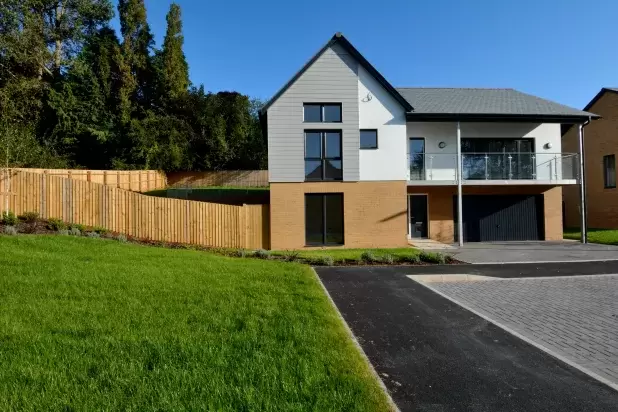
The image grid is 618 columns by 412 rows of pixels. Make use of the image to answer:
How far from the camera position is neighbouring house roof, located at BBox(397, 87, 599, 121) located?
16.9m

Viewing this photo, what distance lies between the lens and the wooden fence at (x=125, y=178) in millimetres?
23859

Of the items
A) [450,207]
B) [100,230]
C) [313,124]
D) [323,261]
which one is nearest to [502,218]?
[450,207]

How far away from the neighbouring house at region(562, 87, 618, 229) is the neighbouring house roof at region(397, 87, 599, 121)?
431cm

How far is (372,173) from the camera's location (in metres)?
16.5

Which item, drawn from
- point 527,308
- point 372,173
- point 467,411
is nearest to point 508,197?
point 372,173

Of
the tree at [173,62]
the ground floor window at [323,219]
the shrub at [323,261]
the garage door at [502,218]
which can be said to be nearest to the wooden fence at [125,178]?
the tree at [173,62]

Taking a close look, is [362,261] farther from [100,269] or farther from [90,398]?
[90,398]

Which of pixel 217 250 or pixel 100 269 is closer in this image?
pixel 100 269

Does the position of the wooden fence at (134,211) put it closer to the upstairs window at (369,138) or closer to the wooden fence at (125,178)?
the upstairs window at (369,138)

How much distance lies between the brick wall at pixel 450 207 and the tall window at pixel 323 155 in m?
4.29

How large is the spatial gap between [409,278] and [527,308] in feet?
10.3

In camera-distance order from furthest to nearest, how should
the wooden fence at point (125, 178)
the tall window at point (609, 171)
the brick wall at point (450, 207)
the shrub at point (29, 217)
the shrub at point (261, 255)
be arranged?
the wooden fence at point (125, 178)
the tall window at point (609, 171)
the brick wall at point (450, 207)
the shrub at point (29, 217)
the shrub at point (261, 255)

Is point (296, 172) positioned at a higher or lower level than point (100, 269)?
higher

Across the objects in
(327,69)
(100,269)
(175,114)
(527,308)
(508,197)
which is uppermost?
(175,114)
